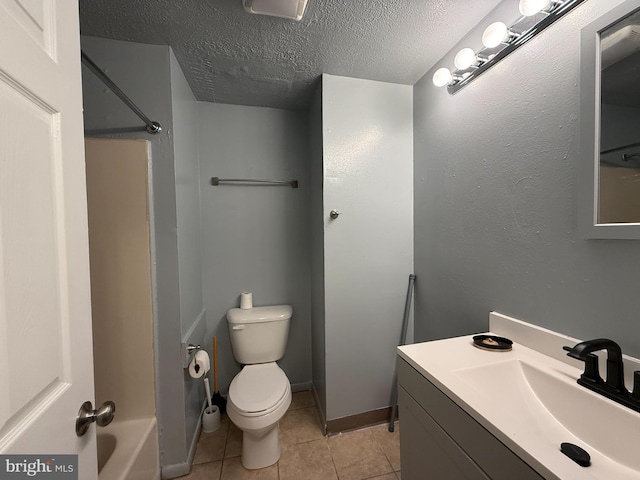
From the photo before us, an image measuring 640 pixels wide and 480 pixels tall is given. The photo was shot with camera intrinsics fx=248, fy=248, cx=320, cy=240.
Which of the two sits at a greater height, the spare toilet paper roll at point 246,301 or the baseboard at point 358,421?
the spare toilet paper roll at point 246,301

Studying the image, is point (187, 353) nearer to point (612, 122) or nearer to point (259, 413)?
point (259, 413)

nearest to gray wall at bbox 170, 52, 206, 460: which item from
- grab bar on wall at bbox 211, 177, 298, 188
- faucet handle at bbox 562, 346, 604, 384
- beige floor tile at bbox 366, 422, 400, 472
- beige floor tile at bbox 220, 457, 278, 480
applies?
grab bar on wall at bbox 211, 177, 298, 188

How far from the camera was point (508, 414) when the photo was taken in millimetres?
646

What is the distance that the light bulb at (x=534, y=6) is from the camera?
826mm

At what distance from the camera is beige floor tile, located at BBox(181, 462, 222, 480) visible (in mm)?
1354

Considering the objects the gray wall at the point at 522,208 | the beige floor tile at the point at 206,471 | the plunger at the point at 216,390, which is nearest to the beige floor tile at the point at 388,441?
the gray wall at the point at 522,208

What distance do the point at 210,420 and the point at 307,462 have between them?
2.34ft

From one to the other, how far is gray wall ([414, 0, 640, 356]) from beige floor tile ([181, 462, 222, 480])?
1.47 metres

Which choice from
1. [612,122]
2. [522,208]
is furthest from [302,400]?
[612,122]

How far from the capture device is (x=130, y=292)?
129 cm

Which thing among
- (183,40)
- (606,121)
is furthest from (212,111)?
(606,121)

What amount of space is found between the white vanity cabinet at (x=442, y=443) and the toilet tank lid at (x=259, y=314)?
103 cm

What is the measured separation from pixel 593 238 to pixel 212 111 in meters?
2.21

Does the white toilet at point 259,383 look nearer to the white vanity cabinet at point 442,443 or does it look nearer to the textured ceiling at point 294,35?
the white vanity cabinet at point 442,443
